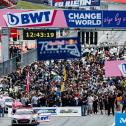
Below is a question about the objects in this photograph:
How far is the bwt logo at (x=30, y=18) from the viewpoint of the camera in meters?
49.9

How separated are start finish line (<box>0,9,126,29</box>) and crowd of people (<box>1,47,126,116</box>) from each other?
118 inches

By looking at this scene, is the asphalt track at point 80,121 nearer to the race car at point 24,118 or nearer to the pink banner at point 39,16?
the race car at point 24,118

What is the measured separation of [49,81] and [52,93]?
6807 millimetres

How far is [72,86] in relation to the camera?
46969 millimetres

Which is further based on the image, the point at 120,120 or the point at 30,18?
the point at 30,18

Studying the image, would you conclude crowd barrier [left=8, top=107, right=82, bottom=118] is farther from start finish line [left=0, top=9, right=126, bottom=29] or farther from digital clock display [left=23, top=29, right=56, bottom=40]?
start finish line [left=0, top=9, right=126, bottom=29]

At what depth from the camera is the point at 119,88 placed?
46781 millimetres

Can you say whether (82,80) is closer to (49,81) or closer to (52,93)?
(49,81)

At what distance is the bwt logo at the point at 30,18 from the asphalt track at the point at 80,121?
8.33 meters

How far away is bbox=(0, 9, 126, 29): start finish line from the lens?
49.8 meters

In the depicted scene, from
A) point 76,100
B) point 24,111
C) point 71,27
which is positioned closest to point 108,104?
point 76,100

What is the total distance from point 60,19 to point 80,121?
33.2 ft

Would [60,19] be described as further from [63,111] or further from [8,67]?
[63,111]

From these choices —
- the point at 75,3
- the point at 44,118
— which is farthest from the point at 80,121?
the point at 75,3
